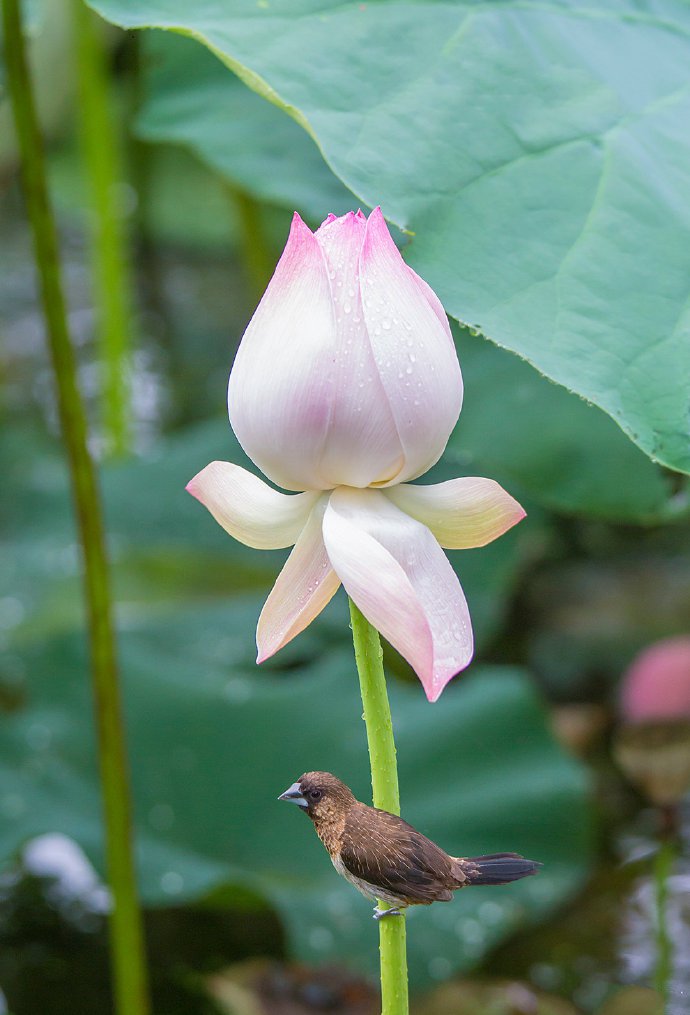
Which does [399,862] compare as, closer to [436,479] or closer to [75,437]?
[75,437]

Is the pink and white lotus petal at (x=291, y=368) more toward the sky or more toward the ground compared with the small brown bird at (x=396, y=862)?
more toward the sky

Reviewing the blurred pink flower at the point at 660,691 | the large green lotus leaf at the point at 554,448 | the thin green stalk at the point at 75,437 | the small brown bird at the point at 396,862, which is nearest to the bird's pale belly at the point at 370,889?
the small brown bird at the point at 396,862

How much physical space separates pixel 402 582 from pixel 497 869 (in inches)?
3.0

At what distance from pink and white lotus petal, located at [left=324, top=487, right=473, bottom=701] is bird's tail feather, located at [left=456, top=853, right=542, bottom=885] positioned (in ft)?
0.17

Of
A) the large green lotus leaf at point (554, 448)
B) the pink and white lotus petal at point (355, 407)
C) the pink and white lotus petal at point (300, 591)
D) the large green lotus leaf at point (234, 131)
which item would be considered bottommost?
the large green lotus leaf at point (554, 448)

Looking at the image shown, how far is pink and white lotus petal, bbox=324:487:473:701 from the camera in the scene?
0.85 ft

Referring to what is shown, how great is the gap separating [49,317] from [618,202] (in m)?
0.36

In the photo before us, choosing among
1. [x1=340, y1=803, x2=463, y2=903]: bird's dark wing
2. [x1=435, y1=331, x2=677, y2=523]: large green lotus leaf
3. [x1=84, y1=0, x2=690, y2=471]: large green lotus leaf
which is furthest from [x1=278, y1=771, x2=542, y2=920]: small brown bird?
[x1=435, y1=331, x2=677, y2=523]: large green lotus leaf

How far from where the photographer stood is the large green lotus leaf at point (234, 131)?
109 cm

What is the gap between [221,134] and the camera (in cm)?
111

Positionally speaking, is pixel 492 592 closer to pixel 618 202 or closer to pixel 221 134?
pixel 221 134

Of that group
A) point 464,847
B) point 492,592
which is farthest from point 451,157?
point 492,592

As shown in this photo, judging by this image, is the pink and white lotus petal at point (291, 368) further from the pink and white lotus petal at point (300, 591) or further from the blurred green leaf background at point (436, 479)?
the blurred green leaf background at point (436, 479)

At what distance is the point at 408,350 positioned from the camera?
0.28 meters
